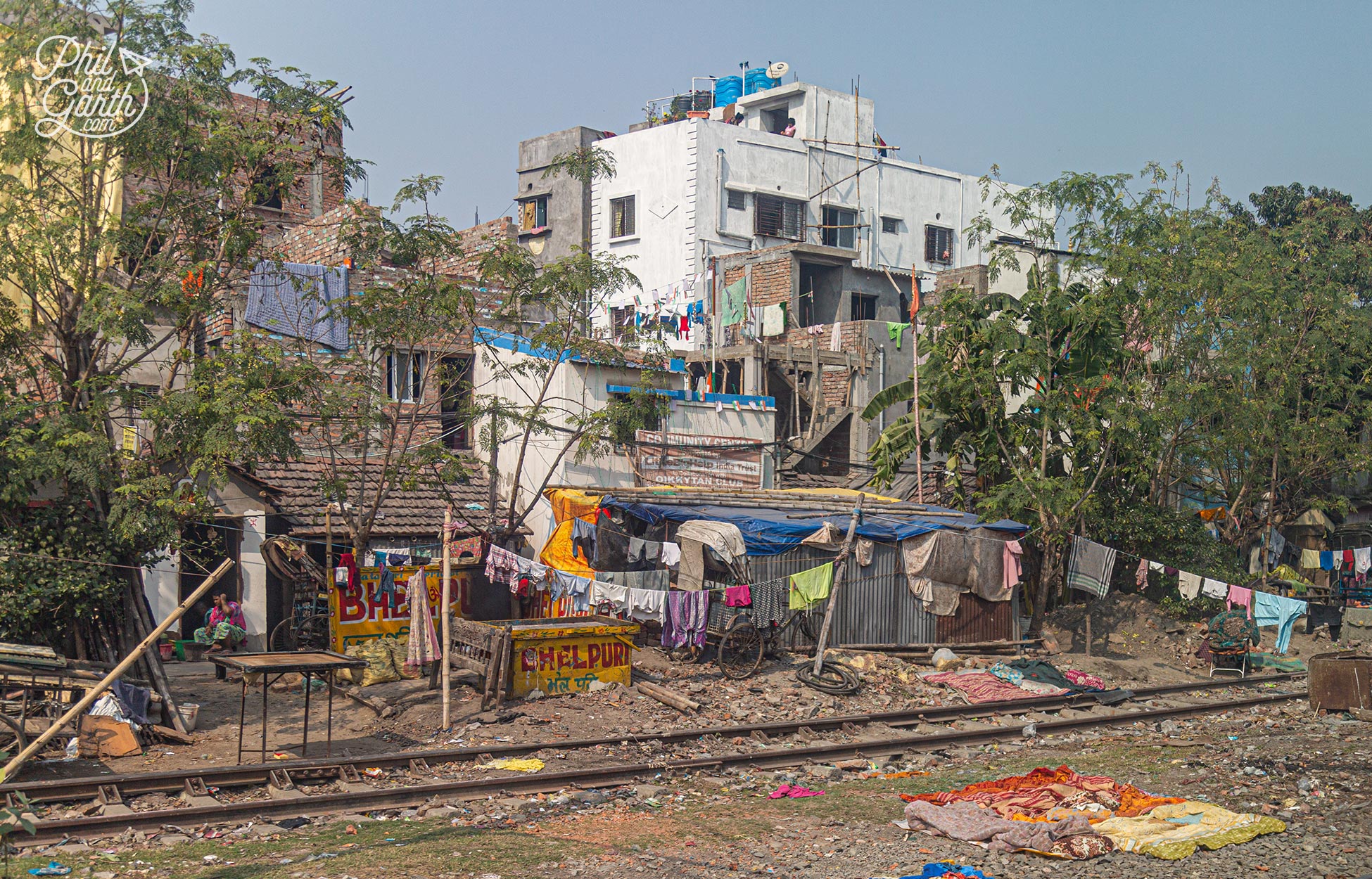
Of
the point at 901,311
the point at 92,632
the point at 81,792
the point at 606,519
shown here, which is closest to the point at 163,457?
the point at 92,632

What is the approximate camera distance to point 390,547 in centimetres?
2145

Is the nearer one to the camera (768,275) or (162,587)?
(162,587)

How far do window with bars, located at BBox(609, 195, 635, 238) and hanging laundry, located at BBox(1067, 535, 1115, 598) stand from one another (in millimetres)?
24758

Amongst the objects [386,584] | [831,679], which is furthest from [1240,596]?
[386,584]

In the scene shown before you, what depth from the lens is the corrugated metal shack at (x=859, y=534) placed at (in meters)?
20.8

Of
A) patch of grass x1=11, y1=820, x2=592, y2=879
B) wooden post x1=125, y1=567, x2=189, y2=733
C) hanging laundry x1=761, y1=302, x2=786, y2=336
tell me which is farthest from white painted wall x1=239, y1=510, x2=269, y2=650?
hanging laundry x1=761, y1=302, x2=786, y2=336

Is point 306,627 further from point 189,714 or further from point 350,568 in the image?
point 189,714

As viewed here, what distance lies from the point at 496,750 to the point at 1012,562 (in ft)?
41.6

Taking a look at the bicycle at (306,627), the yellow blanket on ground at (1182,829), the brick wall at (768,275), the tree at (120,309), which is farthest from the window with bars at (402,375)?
the yellow blanket on ground at (1182,829)

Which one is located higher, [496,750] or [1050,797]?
[1050,797]

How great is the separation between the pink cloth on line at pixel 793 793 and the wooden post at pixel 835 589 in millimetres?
5917

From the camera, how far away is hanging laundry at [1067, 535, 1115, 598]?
23781mm

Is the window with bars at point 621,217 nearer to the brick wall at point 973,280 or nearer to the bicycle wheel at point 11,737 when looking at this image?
the brick wall at point 973,280

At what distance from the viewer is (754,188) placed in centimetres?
4309
